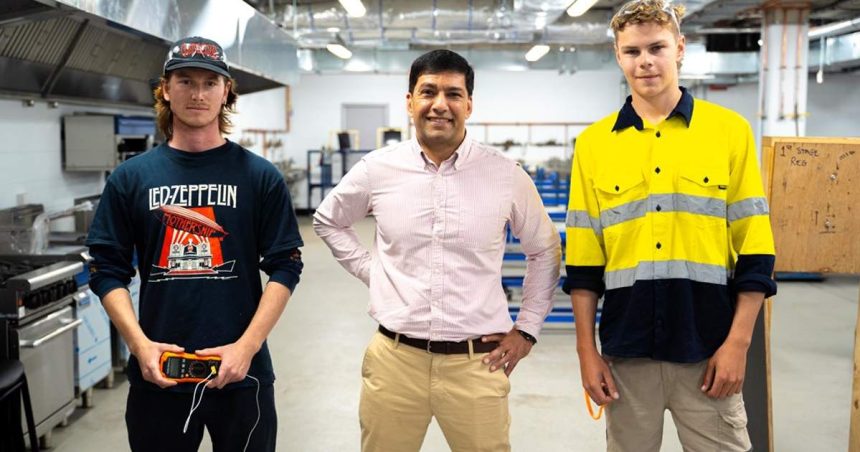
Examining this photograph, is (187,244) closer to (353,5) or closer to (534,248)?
(534,248)

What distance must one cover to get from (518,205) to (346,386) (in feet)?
9.52

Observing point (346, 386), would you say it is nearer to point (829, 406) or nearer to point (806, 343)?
point (829, 406)

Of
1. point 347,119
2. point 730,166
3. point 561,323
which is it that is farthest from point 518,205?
point 347,119

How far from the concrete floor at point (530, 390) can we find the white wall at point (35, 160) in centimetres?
150

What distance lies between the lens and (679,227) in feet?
5.70

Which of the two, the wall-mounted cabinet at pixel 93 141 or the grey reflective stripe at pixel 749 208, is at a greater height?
the wall-mounted cabinet at pixel 93 141

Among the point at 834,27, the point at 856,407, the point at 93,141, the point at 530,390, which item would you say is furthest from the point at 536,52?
the point at 856,407

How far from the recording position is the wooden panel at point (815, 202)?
270 centimetres

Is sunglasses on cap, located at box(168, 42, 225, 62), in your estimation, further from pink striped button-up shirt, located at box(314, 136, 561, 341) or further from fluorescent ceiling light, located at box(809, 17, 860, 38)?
fluorescent ceiling light, located at box(809, 17, 860, 38)

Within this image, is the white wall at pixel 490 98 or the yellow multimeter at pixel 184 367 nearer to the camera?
the yellow multimeter at pixel 184 367

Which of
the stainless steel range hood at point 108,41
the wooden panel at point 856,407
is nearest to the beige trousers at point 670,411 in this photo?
the wooden panel at point 856,407

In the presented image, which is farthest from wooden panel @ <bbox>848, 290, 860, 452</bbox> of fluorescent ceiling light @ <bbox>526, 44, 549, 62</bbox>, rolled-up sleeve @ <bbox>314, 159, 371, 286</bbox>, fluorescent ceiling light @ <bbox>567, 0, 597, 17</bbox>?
fluorescent ceiling light @ <bbox>526, 44, 549, 62</bbox>

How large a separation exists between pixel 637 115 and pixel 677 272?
392 mm

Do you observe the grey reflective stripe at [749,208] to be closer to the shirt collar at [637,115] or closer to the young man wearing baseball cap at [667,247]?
the young man wearing baseball cap at [667,247]
